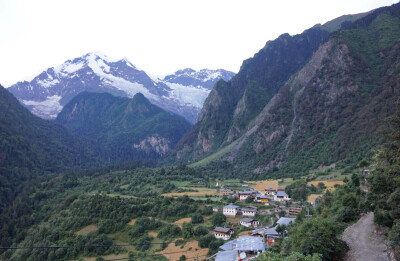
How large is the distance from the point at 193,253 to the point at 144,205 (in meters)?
22.3

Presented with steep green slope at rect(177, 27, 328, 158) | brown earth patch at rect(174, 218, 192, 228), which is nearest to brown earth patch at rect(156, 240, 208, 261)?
brown earth patch at rect(174, 218, 192, 228)

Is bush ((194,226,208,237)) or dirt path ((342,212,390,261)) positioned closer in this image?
dirt path ((342,212,390,261))

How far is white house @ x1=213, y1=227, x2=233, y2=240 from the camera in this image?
1822 inches

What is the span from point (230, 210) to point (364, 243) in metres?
32.3

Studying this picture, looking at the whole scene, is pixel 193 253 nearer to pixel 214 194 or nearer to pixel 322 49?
pixel 214 194

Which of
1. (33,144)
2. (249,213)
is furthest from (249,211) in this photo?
(33,144)

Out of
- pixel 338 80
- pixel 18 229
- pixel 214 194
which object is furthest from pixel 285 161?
pixel 18 229

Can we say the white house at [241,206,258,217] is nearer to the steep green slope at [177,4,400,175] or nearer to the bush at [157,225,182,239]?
the bush at [157,225,182,239]

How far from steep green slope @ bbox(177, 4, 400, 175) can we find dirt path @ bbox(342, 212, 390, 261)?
54.6 meters

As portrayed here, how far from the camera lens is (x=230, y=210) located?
5581 cm

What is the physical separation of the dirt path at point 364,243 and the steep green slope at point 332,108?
179 ft

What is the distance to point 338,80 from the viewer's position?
118 meters

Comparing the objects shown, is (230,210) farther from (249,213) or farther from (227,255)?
(227,255)

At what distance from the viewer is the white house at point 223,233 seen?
46281mm
